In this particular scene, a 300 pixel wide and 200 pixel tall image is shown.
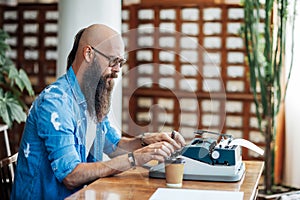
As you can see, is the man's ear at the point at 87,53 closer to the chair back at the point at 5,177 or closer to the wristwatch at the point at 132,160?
the wristwatch at the point at 132,160

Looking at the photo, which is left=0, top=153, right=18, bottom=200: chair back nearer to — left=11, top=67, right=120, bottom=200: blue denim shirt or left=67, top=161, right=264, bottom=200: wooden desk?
left=11, top=67, right=120, bottom=200: blue denim shirt

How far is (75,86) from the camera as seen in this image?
268 centimetres

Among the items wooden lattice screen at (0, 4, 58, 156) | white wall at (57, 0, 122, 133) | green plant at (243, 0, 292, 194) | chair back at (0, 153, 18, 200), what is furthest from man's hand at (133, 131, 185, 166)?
wooden lattice screen at (0, 4, 58, 156)

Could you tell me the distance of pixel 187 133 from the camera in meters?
2.42

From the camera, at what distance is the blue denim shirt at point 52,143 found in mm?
2488

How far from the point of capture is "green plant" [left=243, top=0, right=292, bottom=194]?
4.28 metres

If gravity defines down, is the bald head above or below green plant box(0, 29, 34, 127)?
above

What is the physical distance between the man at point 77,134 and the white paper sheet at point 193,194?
0.18m

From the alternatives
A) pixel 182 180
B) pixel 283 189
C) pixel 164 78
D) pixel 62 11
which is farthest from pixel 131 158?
pixel 283 189

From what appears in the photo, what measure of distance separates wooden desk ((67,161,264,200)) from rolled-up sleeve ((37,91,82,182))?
14 centimetres

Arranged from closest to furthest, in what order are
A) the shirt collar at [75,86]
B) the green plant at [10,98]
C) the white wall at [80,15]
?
the shirt collar at [75,86] → the white wall at [80,15] → the green plant at [10,98]

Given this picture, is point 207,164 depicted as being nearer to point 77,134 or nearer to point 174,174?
point 174,174

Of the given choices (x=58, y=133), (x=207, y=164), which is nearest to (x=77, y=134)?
(x=58, y=133)

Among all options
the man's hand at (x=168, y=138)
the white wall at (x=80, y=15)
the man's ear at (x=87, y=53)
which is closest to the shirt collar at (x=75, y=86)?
the man's ear at (x=87, y=53)
